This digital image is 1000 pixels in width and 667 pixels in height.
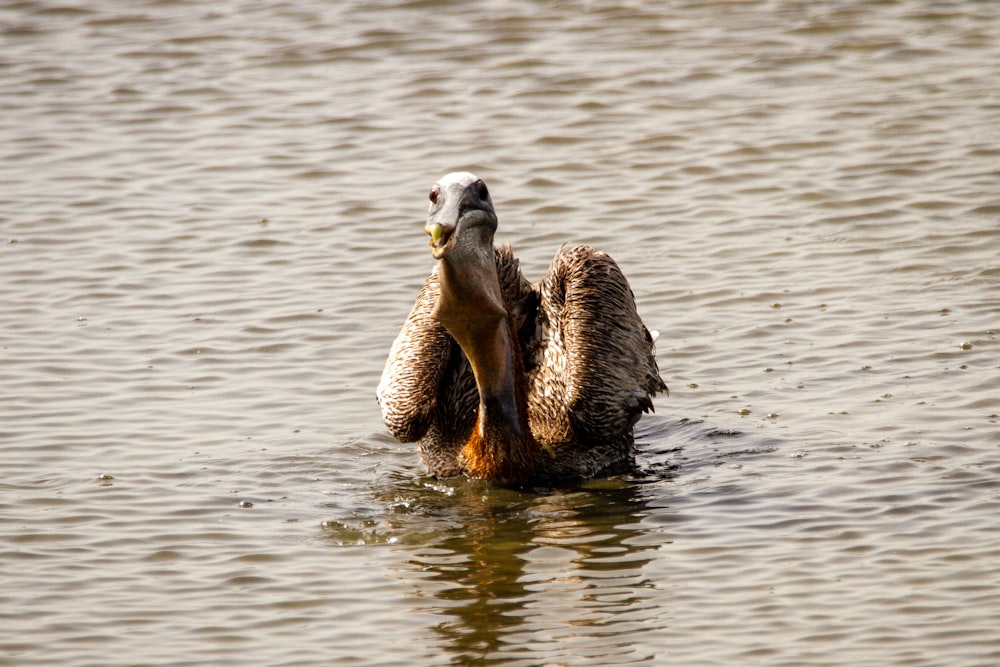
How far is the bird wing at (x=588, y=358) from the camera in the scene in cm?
736

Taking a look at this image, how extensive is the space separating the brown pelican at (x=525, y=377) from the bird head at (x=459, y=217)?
0.28 ft

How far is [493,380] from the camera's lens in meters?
7.13

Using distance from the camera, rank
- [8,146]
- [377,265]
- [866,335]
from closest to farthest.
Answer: [866,335], [377,265], [8,146]

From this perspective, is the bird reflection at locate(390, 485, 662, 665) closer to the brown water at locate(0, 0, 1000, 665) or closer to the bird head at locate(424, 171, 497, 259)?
the brown water at locate(0, 0, 1000, 665)

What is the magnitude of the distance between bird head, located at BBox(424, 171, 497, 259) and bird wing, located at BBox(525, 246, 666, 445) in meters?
1.04

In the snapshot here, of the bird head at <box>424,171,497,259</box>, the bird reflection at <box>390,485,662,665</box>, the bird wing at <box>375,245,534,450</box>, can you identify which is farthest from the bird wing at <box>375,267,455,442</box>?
the bird head at <box>424,171,497,259</box>


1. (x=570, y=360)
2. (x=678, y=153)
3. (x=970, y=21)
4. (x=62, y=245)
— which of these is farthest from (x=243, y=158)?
(x=970, y=21)

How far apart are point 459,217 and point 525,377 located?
4.33 ft

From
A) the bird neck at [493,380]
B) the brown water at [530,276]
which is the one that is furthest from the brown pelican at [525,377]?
the brown water at [530,276]

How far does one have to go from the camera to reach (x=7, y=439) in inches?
305

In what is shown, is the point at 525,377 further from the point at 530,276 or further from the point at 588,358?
the point at 530,276

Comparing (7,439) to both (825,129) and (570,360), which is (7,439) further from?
(825,129)

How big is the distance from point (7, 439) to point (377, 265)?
326cm

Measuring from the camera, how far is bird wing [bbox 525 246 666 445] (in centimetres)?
736
